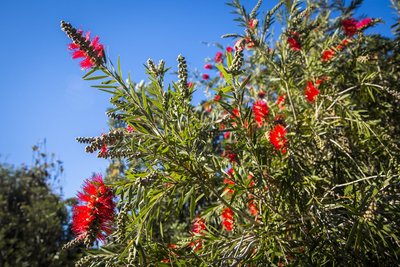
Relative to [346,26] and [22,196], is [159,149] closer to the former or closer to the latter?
[346,26]

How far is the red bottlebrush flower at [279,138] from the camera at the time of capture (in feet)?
6.55

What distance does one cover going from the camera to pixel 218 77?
5.23 metres

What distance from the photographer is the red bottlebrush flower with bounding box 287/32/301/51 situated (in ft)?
7.85

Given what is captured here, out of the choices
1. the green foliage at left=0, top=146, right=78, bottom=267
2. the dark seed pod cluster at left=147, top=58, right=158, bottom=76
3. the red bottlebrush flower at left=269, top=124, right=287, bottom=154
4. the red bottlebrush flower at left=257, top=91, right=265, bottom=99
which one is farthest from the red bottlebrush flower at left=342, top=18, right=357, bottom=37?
the green foliage at left=0, top=146, right=78, bottom=267

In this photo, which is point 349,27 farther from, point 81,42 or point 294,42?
point 81,42

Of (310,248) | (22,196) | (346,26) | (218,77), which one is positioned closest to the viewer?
(310,248)

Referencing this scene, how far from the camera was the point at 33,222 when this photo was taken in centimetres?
829

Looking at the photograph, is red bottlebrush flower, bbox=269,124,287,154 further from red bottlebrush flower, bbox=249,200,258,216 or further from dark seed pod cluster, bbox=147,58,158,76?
dark seed pod cluster, bbox=147,58,158,76

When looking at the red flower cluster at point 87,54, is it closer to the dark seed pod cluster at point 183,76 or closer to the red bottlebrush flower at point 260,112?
the dark seed pod cluster at point 183,76

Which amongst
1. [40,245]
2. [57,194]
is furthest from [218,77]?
[57,194]

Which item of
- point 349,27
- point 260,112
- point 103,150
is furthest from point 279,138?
point 349,27

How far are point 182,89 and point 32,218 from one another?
29.0ft

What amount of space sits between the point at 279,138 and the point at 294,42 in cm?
92

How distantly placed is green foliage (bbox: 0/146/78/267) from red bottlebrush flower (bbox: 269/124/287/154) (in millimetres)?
7666
